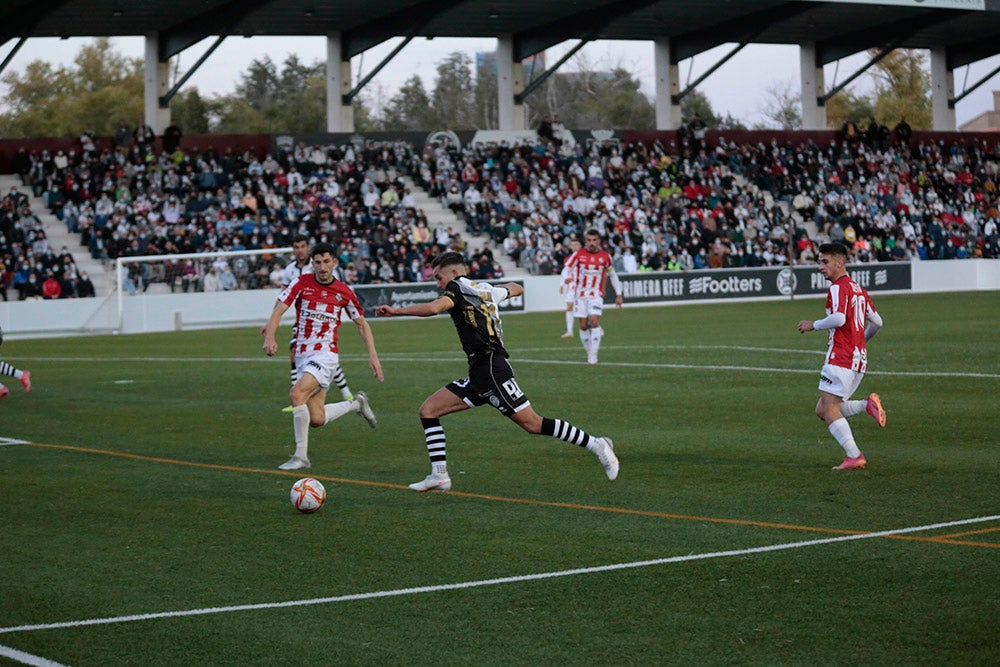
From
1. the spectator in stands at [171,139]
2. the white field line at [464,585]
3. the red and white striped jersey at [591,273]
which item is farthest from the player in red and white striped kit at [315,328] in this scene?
the spectator in stands at [171,139]

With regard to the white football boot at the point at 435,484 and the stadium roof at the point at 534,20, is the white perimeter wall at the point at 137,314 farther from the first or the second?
the white football boot at the point at 435,484

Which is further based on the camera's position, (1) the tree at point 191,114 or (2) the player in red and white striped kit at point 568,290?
(1) the tree at point 191,114

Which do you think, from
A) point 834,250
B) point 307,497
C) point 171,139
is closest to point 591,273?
point 834,250

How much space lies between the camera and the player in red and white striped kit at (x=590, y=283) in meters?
23.6

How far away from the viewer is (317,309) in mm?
12992

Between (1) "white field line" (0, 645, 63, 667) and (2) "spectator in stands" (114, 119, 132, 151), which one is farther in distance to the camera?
(2) "spectator in stands" (114, 119, 132, 151)

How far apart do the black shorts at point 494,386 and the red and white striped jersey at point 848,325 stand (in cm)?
281

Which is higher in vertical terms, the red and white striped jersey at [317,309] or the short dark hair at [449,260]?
the short dark hair at [449,260]

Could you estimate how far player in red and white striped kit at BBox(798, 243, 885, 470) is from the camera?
1155 centimetres

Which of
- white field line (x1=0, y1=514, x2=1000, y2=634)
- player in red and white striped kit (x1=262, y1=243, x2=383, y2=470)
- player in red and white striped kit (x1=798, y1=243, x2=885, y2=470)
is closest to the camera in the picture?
white field line (x1=0, y1=514, x2=1000, y2=634)

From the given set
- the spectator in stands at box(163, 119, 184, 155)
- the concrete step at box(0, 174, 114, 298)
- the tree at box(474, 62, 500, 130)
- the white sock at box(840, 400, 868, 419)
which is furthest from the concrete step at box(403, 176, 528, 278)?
the tree at box(474, 62, 500, 130)

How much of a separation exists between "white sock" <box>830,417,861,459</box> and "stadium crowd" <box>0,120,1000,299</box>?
31.3 m

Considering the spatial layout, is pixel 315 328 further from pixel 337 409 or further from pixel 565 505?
pixel 565 505

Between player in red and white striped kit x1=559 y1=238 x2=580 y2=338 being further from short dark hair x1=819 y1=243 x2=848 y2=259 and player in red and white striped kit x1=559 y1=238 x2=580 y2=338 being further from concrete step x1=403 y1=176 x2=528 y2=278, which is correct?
concrete step x1=403 y1=176 x2=528 y2=278
